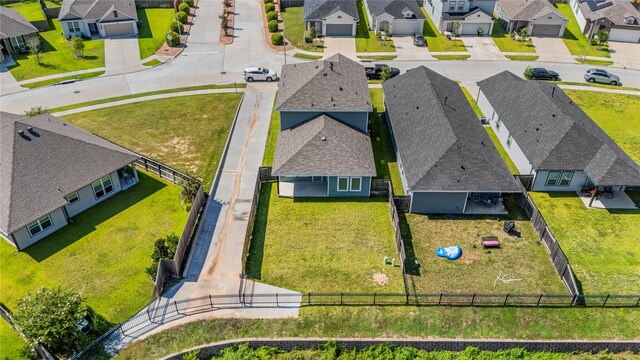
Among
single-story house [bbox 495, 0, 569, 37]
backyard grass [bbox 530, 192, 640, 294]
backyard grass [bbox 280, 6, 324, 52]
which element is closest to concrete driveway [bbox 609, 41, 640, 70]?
single-story house [bbox 495, 0, 569, 37]

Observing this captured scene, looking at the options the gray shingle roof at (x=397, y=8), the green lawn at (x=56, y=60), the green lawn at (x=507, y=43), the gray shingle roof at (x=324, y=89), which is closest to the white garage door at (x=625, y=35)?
the green lawn at (x=507, y=43)

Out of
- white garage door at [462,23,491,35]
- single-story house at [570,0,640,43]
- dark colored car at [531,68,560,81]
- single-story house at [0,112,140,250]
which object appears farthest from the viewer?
white garage door at [462,23,491,35]

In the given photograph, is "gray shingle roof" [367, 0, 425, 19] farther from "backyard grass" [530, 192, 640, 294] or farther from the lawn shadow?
the lawn shadow

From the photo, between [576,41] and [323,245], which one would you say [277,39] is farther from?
[576,41]

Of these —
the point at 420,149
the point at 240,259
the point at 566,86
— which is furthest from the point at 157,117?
the point at 566,86

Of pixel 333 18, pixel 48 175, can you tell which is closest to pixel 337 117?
pixel 48 175

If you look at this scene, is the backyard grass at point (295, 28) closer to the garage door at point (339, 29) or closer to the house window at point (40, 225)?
the garage door at point (339, 29)
